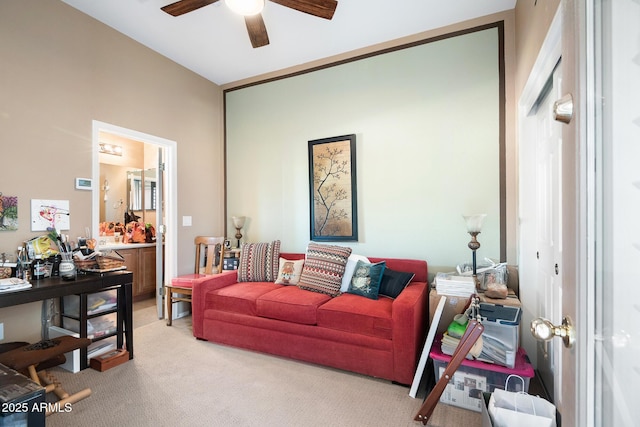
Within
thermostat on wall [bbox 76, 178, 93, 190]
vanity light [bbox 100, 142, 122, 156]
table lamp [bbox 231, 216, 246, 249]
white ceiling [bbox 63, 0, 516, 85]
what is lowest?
table lamp [bbox 231, 216, 246, 249]

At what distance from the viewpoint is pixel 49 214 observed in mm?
2543

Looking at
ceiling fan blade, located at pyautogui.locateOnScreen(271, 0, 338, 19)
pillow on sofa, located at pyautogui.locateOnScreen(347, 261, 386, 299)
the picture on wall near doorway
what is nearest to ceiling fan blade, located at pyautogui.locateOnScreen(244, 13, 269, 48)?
ceiling fan blade, located at pyautogui.locateOnScreen(271, 0, 338, 19)

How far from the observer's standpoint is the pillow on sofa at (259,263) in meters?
3.34

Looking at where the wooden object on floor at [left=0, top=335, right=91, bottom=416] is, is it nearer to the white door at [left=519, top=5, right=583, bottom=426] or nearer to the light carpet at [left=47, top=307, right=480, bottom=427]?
the light carpet at [left=47, top=307, right=480, bottom=427]

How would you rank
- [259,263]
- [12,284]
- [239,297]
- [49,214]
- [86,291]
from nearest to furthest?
[12,284], [86,291], [49,214], [239,297], [259,263]

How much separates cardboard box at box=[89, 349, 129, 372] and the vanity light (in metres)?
3.22

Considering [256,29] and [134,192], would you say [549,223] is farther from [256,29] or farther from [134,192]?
[134,192]

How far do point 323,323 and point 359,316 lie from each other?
1.06 feet

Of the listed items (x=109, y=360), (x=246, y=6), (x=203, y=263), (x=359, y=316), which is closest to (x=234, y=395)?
(x=359, y=316)

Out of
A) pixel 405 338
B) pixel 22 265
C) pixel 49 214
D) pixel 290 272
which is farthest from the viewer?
pixel 290 272

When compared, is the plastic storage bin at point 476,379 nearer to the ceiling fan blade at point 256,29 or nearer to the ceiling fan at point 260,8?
the ceiling fan at point 260,8

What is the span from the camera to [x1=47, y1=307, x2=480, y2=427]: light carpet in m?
1.83

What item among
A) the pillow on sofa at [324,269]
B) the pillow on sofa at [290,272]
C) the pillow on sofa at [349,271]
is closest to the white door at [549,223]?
the pillow on sofa at [349,271]

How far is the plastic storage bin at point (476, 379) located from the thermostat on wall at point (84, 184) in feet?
10.5
